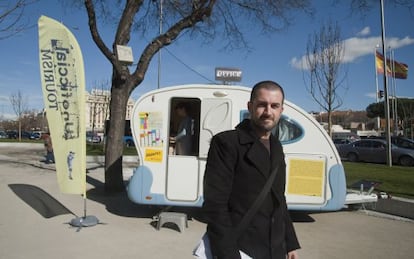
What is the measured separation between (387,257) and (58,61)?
19.7 ft

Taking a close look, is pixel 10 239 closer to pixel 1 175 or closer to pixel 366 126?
pixel 1 175

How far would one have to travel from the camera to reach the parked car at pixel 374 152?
66.5 ft

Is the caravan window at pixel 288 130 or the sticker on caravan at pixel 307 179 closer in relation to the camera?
the sticker on caravan at pixel 307 179

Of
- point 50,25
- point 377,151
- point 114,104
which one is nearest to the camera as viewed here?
point 50,25

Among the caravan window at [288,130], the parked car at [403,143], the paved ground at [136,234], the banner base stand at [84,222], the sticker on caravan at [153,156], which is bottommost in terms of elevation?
the paved ground at [136,234]

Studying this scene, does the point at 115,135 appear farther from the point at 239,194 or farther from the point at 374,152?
the point at 374,152

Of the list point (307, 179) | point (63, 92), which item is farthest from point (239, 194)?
point (63, 92)

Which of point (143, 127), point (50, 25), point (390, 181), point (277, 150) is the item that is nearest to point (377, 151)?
point (390, 181)

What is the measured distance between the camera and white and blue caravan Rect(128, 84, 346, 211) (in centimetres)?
651

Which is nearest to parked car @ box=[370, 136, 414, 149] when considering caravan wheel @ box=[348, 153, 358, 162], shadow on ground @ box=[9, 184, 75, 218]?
caravan wheel @ box=[348, 153, 358, 162]

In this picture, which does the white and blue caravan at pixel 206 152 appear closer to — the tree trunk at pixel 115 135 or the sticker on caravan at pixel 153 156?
the sticker on caravan at pixel 153 156

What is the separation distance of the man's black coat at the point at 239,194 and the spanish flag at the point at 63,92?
496 cm

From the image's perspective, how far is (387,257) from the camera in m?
5.14

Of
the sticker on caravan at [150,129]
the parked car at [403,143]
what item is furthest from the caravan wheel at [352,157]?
the sticker on caravan at [150,129]
